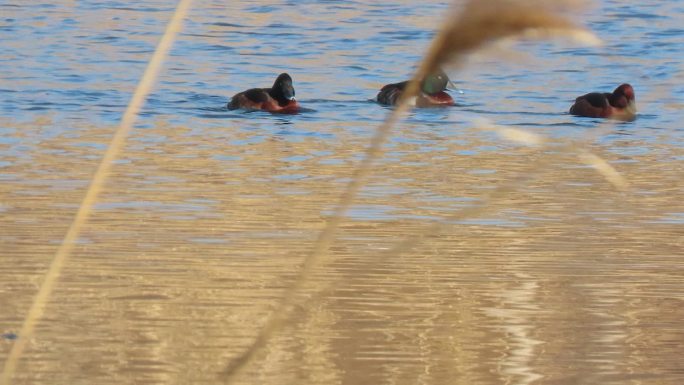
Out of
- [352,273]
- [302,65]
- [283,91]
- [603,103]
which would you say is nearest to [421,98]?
[283,91]

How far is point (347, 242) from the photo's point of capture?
5703 mm

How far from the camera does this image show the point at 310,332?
425 cm

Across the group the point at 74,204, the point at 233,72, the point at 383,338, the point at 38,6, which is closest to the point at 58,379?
the point at 383,338

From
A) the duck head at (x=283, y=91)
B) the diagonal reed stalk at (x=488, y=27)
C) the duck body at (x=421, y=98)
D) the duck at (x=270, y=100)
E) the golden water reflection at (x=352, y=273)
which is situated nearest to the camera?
the diagonal reed stalk at (x=488, y=27)

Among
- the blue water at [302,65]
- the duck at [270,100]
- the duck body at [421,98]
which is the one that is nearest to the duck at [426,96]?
the duck body at [421,98]

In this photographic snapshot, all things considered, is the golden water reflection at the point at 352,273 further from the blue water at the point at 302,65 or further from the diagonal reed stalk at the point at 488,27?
the blue water at the point at 302,65

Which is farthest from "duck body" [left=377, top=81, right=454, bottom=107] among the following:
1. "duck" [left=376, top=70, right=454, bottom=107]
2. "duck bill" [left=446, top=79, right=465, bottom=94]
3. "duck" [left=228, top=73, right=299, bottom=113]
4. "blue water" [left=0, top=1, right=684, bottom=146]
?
"duck bill" [left=446, top=79, right=465, bottom=94]

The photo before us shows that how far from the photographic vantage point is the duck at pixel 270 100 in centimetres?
1155

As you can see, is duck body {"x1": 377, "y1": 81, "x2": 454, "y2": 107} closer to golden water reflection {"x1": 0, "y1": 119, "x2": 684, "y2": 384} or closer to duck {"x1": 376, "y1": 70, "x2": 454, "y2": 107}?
duck {"x1": 376, "y1": 70, "x2": 454, "y2": 107}

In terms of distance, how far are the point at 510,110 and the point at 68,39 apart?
7.04 meters

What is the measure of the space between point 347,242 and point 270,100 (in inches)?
240

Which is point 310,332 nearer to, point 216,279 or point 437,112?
point 216,279

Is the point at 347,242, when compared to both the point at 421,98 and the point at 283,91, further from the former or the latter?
the point at 421,98

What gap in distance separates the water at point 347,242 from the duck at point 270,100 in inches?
5.7
